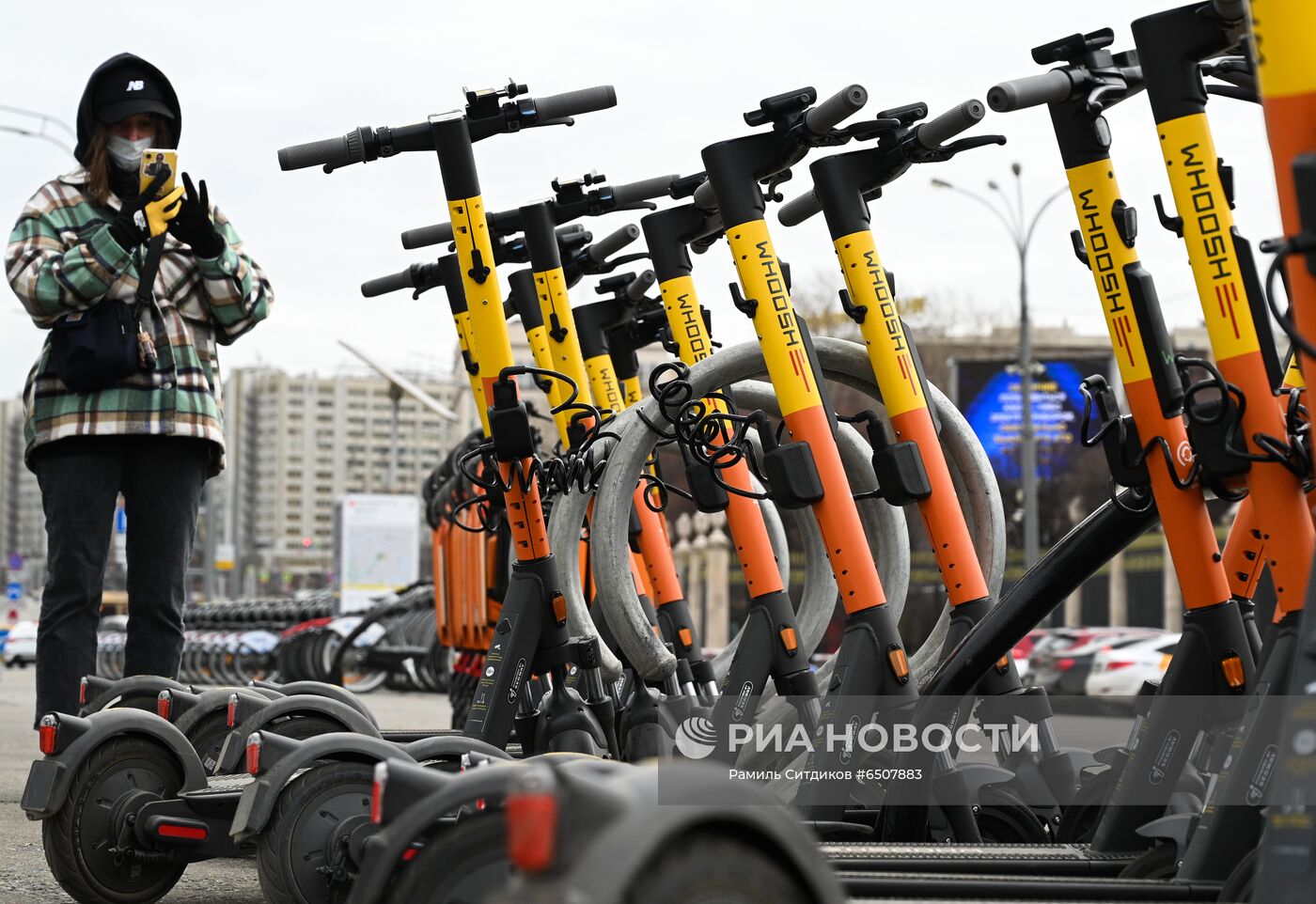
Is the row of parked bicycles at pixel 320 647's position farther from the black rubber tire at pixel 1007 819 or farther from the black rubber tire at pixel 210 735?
the black rubber tire at pixel 1007 819

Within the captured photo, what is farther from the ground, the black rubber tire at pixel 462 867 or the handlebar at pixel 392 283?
the handlebar at pixel 392 283

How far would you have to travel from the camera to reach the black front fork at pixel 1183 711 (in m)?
3.32

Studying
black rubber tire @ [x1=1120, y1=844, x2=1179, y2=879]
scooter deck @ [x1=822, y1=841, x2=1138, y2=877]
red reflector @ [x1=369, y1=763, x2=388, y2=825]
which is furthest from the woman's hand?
black rubber tire @ [x1=1120, y1=844, x2=1179, y2=879]

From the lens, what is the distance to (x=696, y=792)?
1.80 meters

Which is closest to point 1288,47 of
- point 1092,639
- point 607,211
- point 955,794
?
point 955,794

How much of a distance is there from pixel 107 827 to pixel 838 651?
74.2 inches

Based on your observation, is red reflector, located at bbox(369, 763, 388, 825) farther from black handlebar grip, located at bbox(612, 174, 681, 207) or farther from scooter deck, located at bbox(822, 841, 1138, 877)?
black handlebar grip, located at bbox(612, 174, 681, 207)

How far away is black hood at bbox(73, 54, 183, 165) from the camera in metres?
5.04

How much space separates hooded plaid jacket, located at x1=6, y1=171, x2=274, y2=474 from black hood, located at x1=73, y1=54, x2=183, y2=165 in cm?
12

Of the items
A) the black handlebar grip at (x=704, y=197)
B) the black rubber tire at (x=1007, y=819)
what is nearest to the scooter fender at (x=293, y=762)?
the black rubber tire at (x=1007, y=819)

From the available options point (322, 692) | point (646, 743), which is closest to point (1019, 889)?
point (322, 692)

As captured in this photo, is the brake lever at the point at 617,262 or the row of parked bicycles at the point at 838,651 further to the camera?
the brake lever at the point at 617,262

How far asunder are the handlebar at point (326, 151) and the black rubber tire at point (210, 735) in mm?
1662

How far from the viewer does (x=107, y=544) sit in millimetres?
4891
